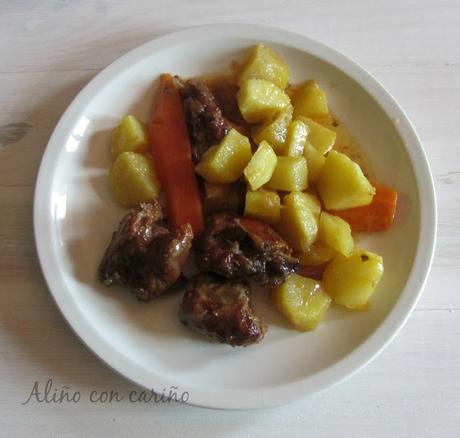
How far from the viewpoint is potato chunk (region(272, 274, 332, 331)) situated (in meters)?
1.94

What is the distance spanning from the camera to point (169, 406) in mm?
1906

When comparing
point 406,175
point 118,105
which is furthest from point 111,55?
point 406,175

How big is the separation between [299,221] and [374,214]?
35cm

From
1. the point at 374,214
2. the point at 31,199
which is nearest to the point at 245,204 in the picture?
the point at 374,214

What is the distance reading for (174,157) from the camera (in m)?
2.14

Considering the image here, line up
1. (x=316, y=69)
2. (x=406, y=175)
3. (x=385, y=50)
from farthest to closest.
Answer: (x=385, y=50), (x=316, y=69), (x=406, y=175)

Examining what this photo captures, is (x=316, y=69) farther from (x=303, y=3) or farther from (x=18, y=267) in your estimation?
(x=18, y=267)

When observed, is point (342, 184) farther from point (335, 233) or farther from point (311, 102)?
point (311, 102)

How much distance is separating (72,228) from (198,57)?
90 cm

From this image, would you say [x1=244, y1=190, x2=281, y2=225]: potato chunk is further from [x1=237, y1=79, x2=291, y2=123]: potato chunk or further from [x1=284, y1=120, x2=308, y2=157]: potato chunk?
[x1=237, y1=79, x2=291, y2=123]: potato chunk

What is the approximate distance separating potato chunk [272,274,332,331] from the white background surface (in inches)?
11.3

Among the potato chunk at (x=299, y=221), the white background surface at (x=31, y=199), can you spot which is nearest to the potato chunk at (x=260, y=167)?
the potato chunk at (x=299, y=221)

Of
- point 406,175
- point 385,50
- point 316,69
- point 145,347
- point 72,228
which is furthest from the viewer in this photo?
point 385,50

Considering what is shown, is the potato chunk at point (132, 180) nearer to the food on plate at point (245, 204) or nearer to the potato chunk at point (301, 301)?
the food on plate at point (245, 204)
